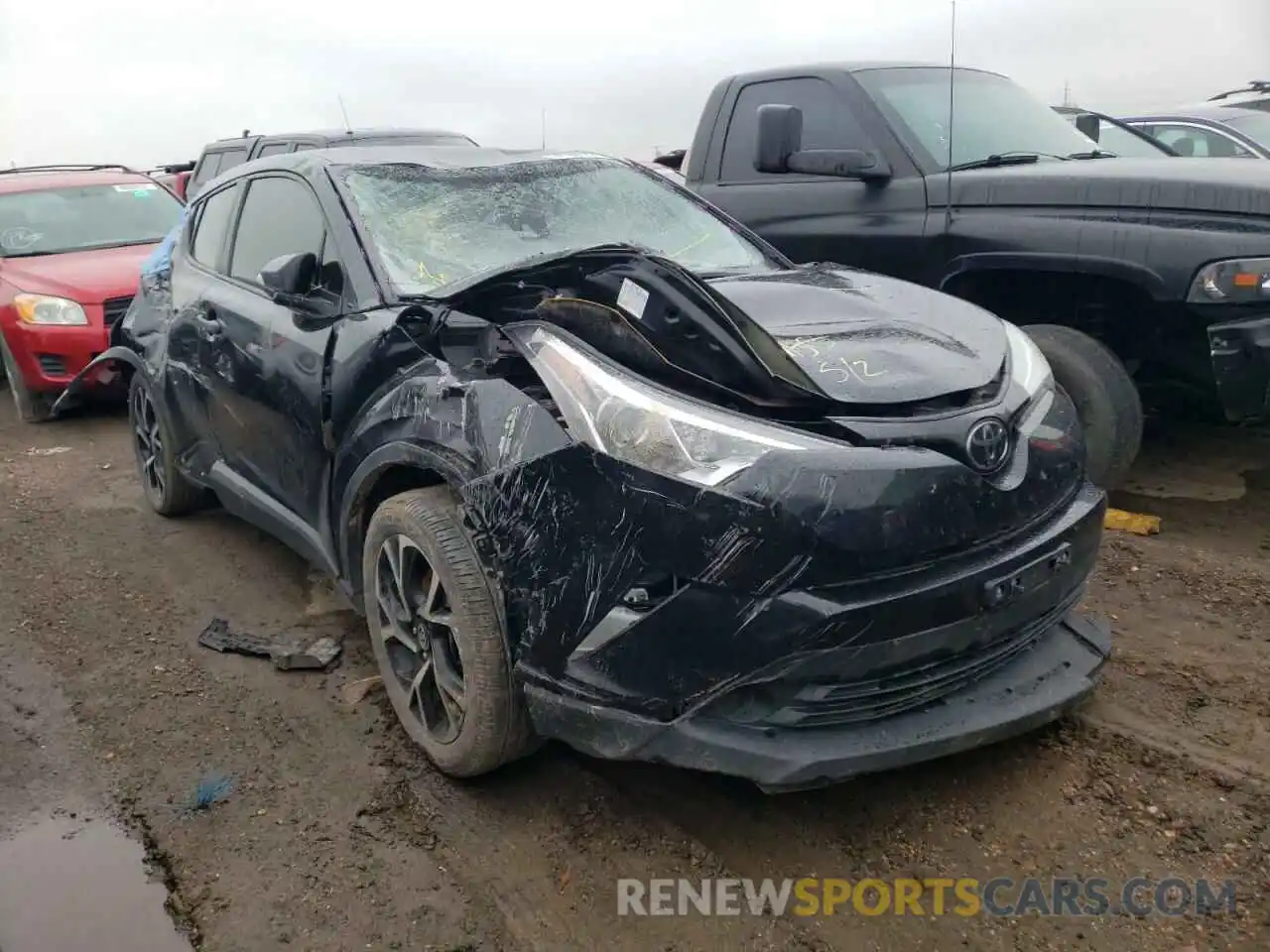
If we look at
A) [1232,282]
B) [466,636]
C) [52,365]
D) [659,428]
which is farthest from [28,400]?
[1232,282]

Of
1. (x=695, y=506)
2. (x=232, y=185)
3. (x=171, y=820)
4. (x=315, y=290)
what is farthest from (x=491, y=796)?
(x=232, y=185)

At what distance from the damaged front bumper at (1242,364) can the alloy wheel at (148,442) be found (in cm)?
460

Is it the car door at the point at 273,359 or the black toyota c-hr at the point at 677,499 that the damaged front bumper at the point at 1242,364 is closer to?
the black toyota c-hr at the point at 677,499

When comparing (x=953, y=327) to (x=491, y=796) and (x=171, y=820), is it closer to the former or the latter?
(x=491, y=796)

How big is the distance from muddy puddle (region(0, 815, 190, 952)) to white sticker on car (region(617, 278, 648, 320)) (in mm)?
1829

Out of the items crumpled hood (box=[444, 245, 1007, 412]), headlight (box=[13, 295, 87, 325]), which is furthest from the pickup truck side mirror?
headlight (box=[13, 295, 87, 325])

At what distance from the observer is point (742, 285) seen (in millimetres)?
3293

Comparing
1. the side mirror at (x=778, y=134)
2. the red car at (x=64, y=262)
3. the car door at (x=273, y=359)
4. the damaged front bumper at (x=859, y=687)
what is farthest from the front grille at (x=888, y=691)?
the red car at (x=64, y=262)

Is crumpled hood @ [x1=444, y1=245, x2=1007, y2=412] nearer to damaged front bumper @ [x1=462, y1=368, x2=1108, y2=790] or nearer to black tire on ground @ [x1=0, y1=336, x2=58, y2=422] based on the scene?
damaged front bumper @ [x1=462, y1=368, x2=1108, y2=790]

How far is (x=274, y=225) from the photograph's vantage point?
3.92 m

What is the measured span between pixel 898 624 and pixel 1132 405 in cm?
263

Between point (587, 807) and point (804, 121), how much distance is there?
3.87m

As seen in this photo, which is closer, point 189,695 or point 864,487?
point 864,487

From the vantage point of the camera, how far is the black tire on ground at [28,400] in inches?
289
